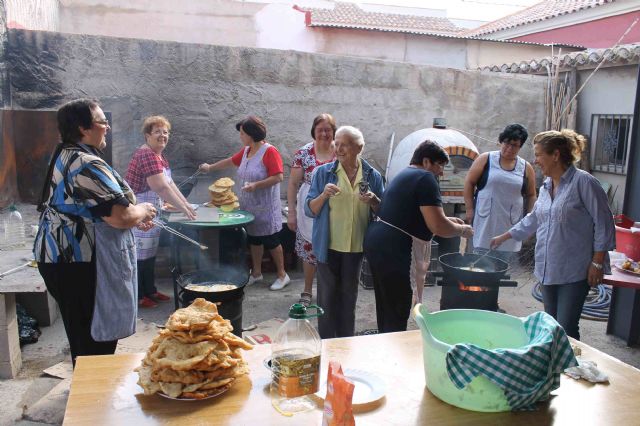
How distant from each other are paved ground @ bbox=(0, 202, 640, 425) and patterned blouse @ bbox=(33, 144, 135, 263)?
1309 mm

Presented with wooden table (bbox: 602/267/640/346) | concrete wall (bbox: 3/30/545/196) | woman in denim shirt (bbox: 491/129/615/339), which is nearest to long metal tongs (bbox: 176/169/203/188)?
concrete wall (bbox: 3/30/545/196)

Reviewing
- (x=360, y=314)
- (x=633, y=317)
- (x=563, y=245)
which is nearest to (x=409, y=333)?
(x=563, y=245)

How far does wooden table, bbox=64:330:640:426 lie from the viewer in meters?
1.78

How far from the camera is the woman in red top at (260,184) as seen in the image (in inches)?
229

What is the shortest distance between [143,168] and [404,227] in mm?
2784

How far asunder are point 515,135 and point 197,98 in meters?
4.31

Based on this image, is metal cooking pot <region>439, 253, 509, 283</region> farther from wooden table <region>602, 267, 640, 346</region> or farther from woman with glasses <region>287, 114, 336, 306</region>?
woman with glasses <region>287, 114, 336, 306</region>

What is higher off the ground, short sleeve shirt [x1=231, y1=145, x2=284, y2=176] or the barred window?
the barred window

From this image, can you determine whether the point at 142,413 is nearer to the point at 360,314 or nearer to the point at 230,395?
the point at 230,395

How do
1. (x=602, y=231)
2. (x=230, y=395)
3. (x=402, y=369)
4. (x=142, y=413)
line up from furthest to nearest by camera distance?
(x=602, y=231)
(x=402, y=369)
(x=230, y=395)
(x=142, y=413)

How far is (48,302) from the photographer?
4.95 metres

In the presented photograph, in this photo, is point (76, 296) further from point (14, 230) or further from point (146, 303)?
point (146, 303)

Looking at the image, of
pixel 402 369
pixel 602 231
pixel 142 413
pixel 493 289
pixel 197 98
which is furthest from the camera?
pixel 197 98

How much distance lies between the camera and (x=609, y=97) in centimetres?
840
